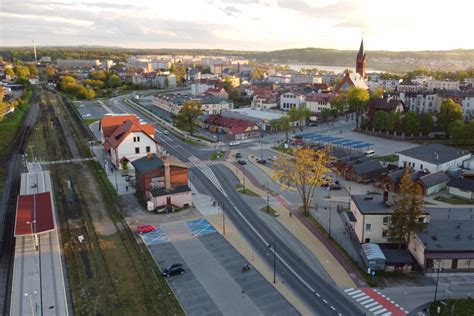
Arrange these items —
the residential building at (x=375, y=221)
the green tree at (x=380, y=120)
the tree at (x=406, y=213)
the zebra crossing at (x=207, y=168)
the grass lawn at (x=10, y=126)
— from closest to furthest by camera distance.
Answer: the tree at (x=406, y=213)
the residential building at (x=375, y=221)
the zebra crossing at (x=207, y=168)
the grass lawn at (x=10, y=126)
the green tree at (x=380, y=120)

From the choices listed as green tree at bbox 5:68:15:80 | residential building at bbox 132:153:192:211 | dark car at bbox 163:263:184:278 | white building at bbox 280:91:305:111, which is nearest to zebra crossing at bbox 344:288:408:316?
dark car at bbox 163:263:184:278

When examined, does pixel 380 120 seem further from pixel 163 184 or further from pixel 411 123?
pixel 163 184

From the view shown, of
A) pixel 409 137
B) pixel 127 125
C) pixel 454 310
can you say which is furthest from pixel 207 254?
pixel 409 137

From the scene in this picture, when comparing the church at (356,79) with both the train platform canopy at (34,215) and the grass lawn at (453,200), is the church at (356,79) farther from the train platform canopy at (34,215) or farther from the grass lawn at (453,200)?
the train platform canopy at (34,215)

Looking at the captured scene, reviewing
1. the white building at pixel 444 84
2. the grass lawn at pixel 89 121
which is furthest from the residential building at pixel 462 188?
the white building at pixel 444 84

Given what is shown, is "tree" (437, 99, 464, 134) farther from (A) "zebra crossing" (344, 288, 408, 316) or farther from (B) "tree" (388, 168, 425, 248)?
(A) "zebra crossing" (344, 288, 408, 316)

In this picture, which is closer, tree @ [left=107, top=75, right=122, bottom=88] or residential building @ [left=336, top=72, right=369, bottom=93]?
residential building @ [left=336, top=72, right=369, bottom=93]

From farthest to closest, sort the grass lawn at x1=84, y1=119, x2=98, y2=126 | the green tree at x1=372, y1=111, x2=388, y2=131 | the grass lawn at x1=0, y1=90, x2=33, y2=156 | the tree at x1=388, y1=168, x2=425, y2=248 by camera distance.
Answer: the grass lawn at x1=84, y1=119, x2=98, y2=126
the green tree at x1=372, y1=111, x2=388, y2=131
the grass lawn at x1=0, y1=90, x2=33, y2=156
the tree at x1=388, y1=168, x2=425, y2=248
